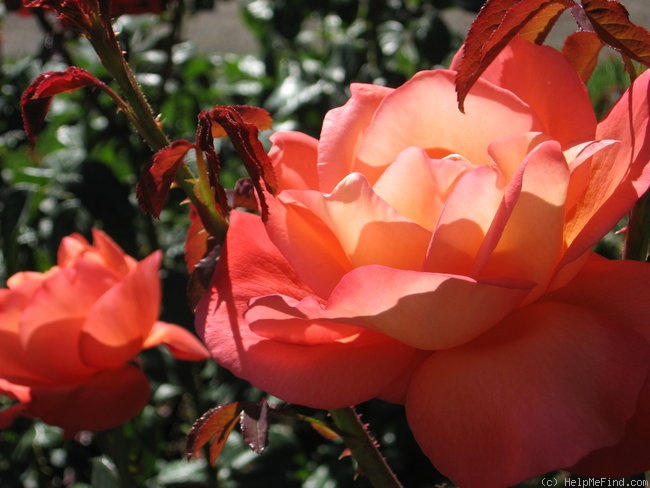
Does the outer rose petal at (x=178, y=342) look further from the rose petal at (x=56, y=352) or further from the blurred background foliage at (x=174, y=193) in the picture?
the blurred background foliage at (x=174, y=193)

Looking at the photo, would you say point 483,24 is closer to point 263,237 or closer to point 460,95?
point 460,95

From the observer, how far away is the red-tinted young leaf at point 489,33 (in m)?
0.40

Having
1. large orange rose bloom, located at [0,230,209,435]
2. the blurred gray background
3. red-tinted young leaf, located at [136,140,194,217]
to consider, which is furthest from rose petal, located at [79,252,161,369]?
the blurred gray background

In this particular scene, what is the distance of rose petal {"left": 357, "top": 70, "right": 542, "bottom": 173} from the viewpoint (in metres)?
0.46

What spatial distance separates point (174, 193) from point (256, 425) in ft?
3.58

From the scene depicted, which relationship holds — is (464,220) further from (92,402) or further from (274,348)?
(92,402)

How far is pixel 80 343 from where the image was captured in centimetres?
83

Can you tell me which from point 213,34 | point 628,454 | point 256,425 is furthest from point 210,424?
point 213,34

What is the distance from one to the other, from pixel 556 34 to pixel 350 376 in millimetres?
5067

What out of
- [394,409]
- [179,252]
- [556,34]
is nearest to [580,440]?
[394,409]

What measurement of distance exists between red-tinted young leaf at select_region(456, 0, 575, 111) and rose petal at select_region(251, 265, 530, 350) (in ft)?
0.27

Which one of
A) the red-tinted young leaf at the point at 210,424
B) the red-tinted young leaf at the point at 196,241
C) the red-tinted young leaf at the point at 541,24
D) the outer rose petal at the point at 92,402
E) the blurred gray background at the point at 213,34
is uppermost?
the red-tinted young leaf at the point at 541,24

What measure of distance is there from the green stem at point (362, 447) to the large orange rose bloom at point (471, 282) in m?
0.06

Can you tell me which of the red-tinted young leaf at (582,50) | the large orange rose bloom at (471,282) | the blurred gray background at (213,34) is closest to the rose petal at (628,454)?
the large orange rose bloom at (471,282)
